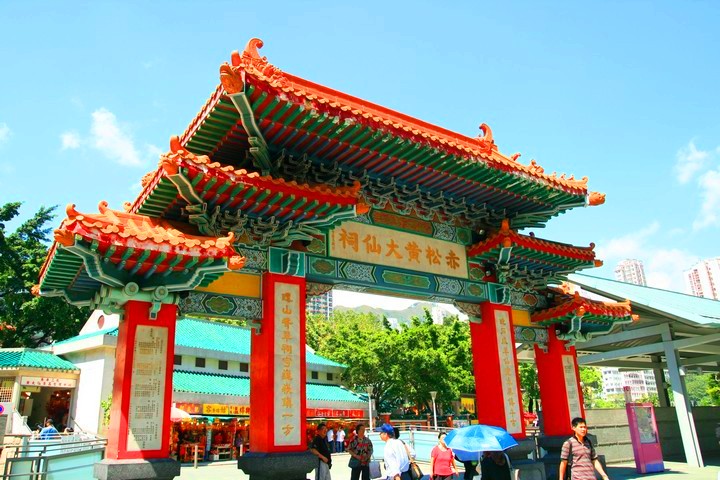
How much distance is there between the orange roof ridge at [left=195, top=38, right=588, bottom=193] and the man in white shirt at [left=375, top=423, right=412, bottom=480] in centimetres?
508

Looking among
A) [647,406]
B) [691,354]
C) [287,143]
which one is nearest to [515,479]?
[287,143]

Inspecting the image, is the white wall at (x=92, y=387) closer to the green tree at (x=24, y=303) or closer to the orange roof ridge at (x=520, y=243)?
the green tree at (x=24, y=303)

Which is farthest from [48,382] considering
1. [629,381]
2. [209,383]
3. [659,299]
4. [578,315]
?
[629,381]

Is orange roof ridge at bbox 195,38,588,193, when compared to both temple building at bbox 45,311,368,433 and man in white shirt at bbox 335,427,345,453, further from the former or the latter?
man in white shirt at bbox 335,427,345,453

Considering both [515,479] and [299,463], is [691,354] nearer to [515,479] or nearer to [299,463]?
[515,479]

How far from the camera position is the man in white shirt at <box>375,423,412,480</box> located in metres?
8.43

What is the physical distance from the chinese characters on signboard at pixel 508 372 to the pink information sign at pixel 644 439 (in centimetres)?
569

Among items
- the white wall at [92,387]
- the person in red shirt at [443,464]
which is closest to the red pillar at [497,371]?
the person in red shirt at [443,464]

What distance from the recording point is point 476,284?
12.1 meters

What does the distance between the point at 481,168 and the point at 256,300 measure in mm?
5005

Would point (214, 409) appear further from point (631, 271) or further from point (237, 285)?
Result: point (631, 271)

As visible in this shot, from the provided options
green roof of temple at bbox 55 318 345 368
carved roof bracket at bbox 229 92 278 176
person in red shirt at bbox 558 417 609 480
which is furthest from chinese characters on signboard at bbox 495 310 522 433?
green roof of temple at bbox 55 318 345 368

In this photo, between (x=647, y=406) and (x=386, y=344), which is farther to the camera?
(x=386, y=344)

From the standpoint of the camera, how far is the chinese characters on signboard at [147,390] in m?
7.55
